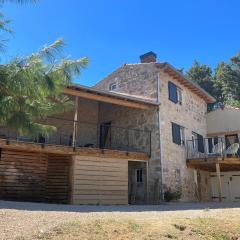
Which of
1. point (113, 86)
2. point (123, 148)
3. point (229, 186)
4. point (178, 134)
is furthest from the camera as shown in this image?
point (229, 186)

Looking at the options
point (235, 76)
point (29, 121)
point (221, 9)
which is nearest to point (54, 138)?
point (221, 9)

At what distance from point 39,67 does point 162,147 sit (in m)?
14.1

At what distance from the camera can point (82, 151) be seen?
1497 centimetres

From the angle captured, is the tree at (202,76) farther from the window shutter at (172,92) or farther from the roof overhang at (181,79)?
the window shutter at (172,92)

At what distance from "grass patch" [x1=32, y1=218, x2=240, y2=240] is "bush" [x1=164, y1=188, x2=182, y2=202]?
848cm

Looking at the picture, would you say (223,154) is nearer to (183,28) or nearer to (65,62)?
(183,28)

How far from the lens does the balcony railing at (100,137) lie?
18141 millimetres

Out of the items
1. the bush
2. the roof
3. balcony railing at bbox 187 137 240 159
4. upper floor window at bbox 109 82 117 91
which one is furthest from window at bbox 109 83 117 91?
the bush

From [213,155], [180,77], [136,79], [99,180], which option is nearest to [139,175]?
[99,180]

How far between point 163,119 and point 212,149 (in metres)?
4.42

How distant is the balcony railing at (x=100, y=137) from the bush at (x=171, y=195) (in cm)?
206

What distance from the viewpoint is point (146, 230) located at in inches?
295

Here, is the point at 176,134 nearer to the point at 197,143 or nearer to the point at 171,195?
the point at 197,143

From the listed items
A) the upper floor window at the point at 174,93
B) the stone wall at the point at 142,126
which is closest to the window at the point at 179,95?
the upper floor window at the point at 174,93
